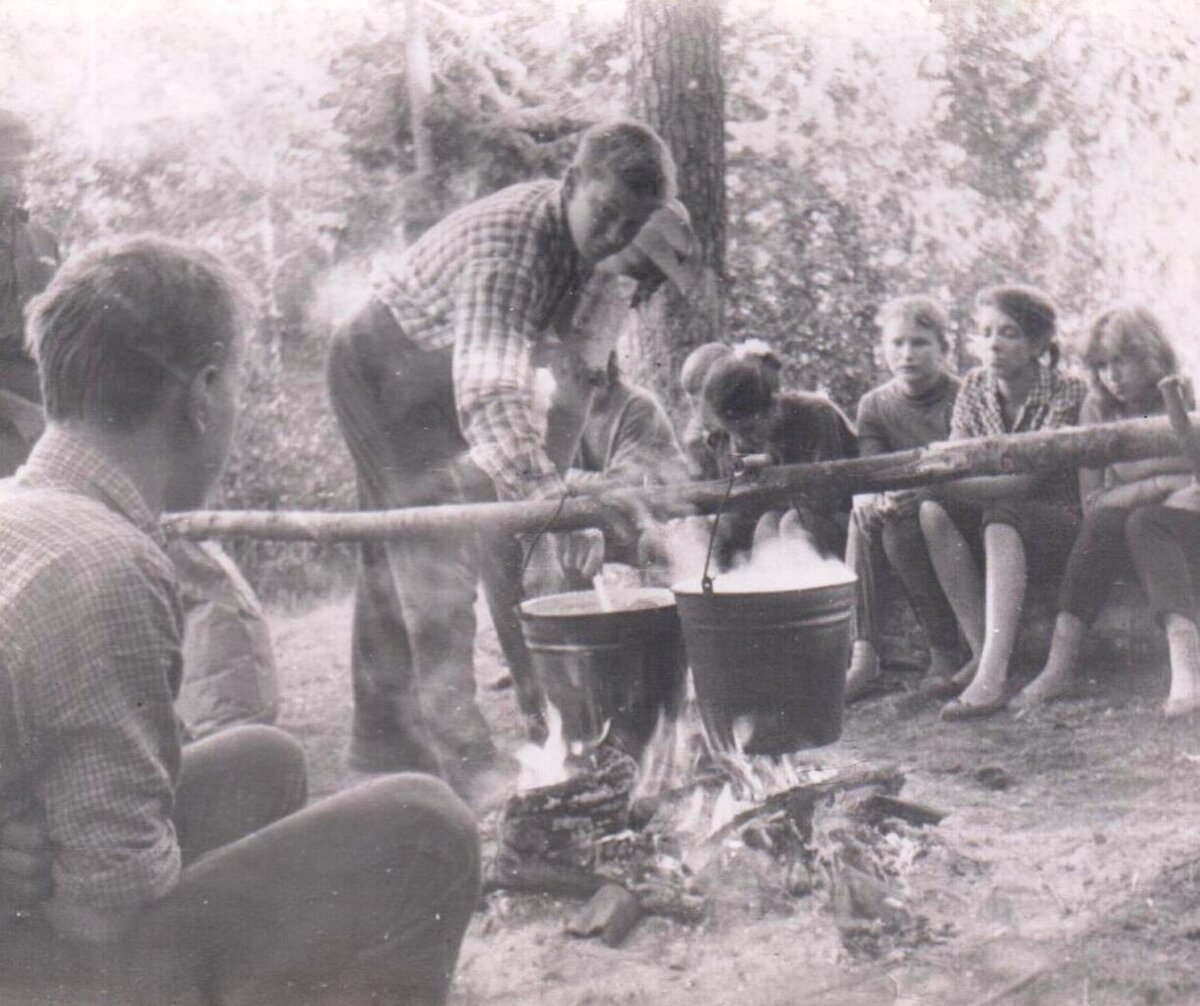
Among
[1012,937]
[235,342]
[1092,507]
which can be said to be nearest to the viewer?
[235,342]

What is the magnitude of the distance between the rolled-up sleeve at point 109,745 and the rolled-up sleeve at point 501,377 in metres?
→ 0.95

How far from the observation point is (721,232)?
7.90 feet

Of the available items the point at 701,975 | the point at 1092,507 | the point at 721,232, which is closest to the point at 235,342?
the point at 721,232

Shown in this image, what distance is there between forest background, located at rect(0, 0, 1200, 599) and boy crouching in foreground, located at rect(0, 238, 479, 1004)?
69cm

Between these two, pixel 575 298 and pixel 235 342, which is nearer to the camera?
pixel 235 342

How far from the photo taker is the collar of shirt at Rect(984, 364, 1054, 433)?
2.27 metres

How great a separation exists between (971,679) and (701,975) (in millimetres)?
758

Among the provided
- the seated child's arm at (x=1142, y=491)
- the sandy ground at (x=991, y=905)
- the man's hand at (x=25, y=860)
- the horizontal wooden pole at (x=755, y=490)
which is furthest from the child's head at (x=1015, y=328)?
the man's hand at (x=25, y=860)

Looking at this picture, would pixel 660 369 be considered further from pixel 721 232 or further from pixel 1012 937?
pixel 1012 937

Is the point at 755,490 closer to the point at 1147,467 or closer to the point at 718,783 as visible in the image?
the point at 718,783

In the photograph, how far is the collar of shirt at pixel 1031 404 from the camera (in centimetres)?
227

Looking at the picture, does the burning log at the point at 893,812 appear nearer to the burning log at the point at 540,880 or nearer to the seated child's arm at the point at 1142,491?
the burning log at the point at 540,880

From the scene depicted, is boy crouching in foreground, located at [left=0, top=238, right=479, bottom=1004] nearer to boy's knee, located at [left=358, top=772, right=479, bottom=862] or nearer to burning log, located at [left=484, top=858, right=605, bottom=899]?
boy's knee, located at [left=358, top=772, right=479, bottom=862]

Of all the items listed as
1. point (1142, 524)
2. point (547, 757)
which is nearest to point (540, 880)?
point (547, 757)
